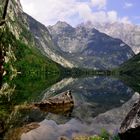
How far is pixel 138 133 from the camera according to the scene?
22609 mm

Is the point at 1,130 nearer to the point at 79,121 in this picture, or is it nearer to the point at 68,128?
the point at 68,128

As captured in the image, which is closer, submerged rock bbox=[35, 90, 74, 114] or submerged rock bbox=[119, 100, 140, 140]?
submerged rock bbox=[119, 100, 140, 140]

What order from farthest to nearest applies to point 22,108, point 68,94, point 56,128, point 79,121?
point 68,94, point 22,108, point 79,121, point 56,128

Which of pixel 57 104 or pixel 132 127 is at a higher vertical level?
pixel 132 127

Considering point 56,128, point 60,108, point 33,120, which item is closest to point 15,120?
point 33,120

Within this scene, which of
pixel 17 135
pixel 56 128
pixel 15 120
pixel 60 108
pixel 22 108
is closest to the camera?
pixel 17 135

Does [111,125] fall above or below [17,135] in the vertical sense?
below

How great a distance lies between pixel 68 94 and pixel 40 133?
134 feet

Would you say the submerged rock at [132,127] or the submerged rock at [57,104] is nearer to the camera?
the submerged rock at [132,127]

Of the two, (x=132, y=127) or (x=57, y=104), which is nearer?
(x=132, y=127)

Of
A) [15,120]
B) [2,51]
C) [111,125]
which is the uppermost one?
[2,51]

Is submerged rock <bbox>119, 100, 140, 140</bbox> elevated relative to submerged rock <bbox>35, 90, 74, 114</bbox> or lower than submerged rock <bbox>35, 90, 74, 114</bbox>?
elevated

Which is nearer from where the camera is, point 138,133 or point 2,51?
point 2,51

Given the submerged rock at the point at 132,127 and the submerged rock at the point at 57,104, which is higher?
the submerged rock at the point at 132,127
